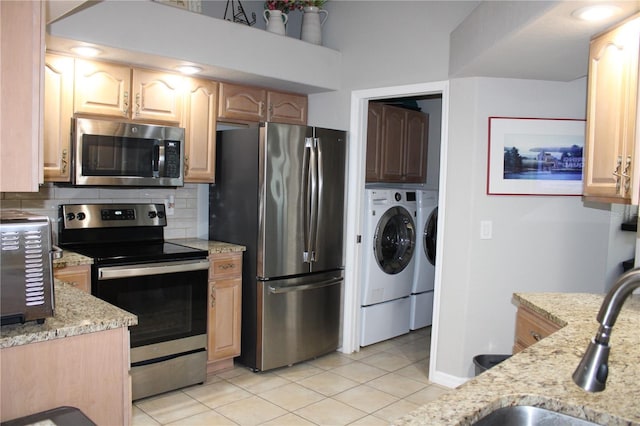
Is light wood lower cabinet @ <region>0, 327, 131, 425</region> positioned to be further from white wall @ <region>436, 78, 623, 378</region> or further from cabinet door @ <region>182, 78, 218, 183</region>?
white wall @ <region>436, 78, 623, 378</region>

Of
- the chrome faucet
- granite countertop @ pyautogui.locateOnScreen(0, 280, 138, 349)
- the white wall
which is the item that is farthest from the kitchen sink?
the white wall

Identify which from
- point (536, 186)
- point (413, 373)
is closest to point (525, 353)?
point (536, 186)

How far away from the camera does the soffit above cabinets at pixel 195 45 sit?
2.94 m

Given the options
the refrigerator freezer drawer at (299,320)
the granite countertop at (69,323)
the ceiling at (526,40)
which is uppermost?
the ceiling at (526,40)

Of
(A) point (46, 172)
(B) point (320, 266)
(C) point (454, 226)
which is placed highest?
(A) point (46, 172)

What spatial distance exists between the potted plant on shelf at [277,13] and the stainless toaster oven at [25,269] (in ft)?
8.92

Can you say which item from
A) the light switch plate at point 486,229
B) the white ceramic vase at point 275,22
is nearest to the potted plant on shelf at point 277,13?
the white ceramic vase at point 275,22

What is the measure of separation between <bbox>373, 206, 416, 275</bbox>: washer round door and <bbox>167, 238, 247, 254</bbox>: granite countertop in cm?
123

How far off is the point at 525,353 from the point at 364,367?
234 cm

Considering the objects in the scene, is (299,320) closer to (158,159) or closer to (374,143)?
(158,159)

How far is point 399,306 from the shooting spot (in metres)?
4.69

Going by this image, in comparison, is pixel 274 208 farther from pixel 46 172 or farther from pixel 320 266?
pixel 46 172

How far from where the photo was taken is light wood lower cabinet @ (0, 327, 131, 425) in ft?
5.32

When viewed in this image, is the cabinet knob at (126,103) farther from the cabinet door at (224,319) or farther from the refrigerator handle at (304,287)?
the refrigerator handle at (304,287)
